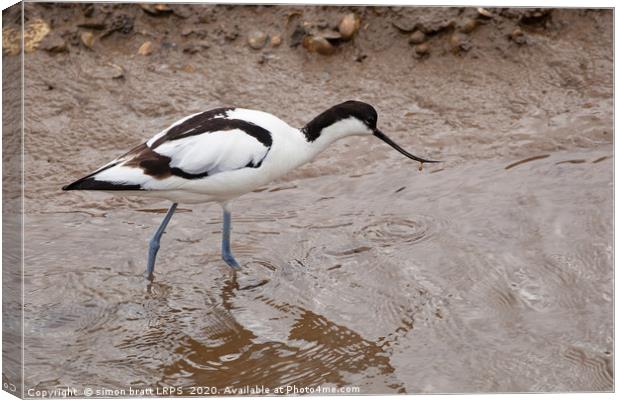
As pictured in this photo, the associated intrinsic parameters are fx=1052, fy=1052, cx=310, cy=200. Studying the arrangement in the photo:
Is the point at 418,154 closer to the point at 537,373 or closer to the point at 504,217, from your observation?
the point at 504,217

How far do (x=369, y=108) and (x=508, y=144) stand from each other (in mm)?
1189

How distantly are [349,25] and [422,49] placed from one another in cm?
39

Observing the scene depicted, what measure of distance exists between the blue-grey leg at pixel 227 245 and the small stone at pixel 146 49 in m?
1.12

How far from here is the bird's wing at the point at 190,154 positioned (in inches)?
167

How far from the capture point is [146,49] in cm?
535

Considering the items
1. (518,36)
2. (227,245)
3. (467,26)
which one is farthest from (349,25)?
(227,245)

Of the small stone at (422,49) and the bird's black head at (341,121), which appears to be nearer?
the bird's black head at (341,121)

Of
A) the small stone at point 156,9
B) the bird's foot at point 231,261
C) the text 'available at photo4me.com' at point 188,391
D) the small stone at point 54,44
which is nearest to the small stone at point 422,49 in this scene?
the small stone at point 156,9

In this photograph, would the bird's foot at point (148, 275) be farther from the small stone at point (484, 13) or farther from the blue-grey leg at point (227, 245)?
the small stone at point (484, 13)

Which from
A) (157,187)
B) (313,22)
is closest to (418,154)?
(313,22)

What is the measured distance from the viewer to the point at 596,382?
3.95 meters

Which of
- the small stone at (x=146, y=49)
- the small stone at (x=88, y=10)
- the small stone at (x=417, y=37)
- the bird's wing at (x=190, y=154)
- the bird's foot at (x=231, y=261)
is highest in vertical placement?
the small stone at (x=88, y=10)

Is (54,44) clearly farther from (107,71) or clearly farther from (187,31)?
(187,31)

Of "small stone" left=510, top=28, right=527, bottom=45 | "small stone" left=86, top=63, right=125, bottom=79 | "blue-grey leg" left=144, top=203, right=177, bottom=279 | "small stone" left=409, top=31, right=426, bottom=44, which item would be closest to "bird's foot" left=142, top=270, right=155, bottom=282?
"blue-grey leg" left=144, top=203, right=177, bottom=279
